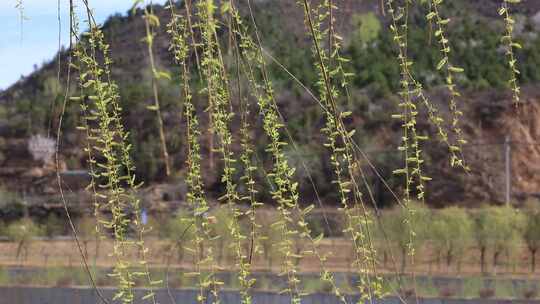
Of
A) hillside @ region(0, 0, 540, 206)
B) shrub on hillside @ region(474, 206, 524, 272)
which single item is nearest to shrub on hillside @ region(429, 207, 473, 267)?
shrub on hillside @ region(474, 206, 524, 272)

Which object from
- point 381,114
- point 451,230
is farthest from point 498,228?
point 381,114

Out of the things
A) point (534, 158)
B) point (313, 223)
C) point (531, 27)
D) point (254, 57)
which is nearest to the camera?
point (254, 57)

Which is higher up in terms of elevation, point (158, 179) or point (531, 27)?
point (531, 27)

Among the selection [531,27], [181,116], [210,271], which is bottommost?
[210,271]

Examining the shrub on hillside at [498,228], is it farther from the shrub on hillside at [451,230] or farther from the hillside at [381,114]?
the hillside at [381,114]

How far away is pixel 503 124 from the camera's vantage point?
31797mm

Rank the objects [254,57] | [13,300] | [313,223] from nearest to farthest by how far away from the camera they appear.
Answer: [254,57] → [13,300] → [313,223]

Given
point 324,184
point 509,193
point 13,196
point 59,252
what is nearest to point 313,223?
point 324,184

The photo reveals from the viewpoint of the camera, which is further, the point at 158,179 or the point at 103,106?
the point at 158,179

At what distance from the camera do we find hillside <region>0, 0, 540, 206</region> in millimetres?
29516

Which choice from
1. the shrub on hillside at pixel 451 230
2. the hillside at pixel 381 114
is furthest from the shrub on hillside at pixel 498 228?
the hillside at pixel 381 114

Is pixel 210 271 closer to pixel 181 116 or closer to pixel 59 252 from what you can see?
pixel 181 116

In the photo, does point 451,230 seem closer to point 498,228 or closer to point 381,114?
point 498,228

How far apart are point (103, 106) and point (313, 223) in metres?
27.0
